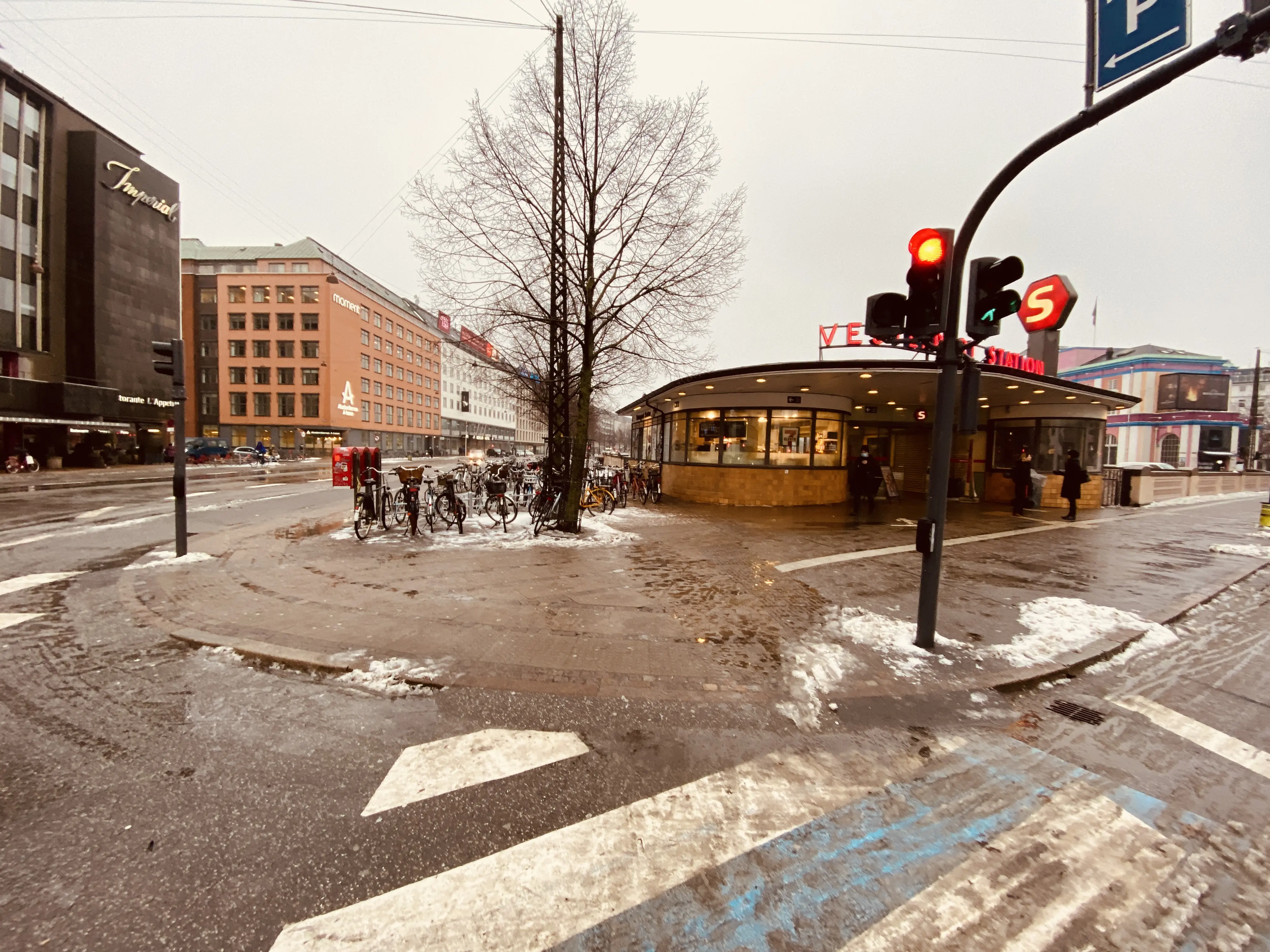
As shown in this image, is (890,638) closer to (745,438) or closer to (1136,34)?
(1136,34)

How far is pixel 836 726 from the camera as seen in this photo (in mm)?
3299

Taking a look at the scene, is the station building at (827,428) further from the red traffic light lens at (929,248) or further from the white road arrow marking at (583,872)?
the white road arrow marking at (583,872)

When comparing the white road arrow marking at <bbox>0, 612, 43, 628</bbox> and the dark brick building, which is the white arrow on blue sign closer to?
the white road arrow marking at <bbox>0, 612, 43, 628</bbox>

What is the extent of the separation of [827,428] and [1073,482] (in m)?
Result: 6.84

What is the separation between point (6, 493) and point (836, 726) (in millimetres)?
24884

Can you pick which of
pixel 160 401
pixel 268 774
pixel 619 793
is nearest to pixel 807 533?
pixel 619 793

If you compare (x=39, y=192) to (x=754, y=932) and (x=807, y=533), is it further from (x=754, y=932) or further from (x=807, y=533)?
(x=754, y=932)

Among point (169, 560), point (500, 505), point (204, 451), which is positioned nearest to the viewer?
point (169, 560)

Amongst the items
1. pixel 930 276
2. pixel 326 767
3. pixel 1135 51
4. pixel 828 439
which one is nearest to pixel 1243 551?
pixel 828 439

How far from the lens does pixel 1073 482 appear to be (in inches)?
557

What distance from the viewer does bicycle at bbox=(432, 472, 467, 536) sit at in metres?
10.1

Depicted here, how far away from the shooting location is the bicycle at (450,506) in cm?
1013

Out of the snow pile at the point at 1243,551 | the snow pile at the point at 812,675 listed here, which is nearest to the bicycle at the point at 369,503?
the snow pile at the point at 812,675

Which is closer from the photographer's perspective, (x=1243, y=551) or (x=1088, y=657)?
(x=1088, y=657)
